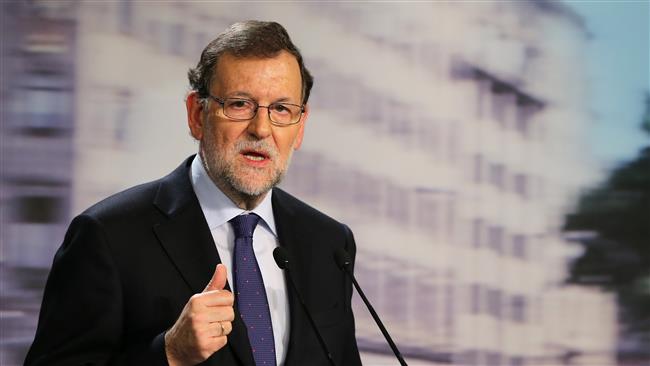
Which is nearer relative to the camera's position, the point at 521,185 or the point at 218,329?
the point at 218,329

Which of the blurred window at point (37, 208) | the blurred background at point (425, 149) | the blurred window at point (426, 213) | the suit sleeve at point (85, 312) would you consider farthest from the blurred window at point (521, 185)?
the suit sleeve at point (85, 312)

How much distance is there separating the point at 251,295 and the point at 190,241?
18 cm

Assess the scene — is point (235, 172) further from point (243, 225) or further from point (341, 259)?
point (341, 259)

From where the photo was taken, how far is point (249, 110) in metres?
2.05

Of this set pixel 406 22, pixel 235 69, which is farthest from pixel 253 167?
pixel 406 22

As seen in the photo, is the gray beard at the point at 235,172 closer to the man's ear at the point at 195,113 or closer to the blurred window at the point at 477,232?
the man's ear at the point at 195,113

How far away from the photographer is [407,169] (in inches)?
153

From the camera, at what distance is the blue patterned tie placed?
6.63 feet

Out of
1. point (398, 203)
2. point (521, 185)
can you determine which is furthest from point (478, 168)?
point (398, 203)

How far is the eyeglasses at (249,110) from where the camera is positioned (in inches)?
80.5

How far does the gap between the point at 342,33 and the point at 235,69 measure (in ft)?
5.91

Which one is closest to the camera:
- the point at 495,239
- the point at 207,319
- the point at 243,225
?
the point at 207,319

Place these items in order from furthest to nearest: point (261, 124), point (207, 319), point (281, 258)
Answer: point (261, 124) < point (281, 258) < point (207, 319)

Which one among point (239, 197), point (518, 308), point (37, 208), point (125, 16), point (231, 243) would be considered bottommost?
point (518, 308)
